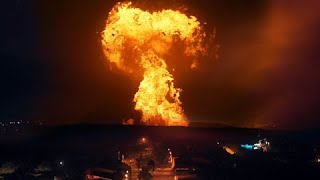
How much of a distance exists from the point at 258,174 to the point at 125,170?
10.6 meters

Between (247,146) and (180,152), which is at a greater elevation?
(247,146)

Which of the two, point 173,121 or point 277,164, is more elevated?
point 173,121

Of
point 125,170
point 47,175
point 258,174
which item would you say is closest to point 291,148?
point 258,174

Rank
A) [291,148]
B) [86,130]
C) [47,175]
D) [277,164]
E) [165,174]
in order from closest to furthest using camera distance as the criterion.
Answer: [47,175]
[165,174]
[277,164]
[86,130]
[291,148]

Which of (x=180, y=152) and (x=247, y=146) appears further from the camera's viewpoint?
(x=247, y=146)

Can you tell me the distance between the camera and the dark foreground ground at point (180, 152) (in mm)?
35219

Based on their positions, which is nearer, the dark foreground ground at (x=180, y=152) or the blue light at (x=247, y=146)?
the dark foreground ground at (x=180, y=152)

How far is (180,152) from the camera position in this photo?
42.9 meters

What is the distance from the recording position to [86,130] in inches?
1833

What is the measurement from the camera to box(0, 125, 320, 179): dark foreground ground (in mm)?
35219

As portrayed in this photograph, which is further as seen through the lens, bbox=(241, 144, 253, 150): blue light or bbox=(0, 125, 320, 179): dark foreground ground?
bbox=(241, 144, 253, 150): blue light

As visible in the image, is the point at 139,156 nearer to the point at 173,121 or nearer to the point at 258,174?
the point at 173,121

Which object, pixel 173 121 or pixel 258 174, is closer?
pixel 258 174

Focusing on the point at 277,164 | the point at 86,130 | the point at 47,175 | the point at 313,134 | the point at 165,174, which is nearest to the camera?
the point at 47,175
